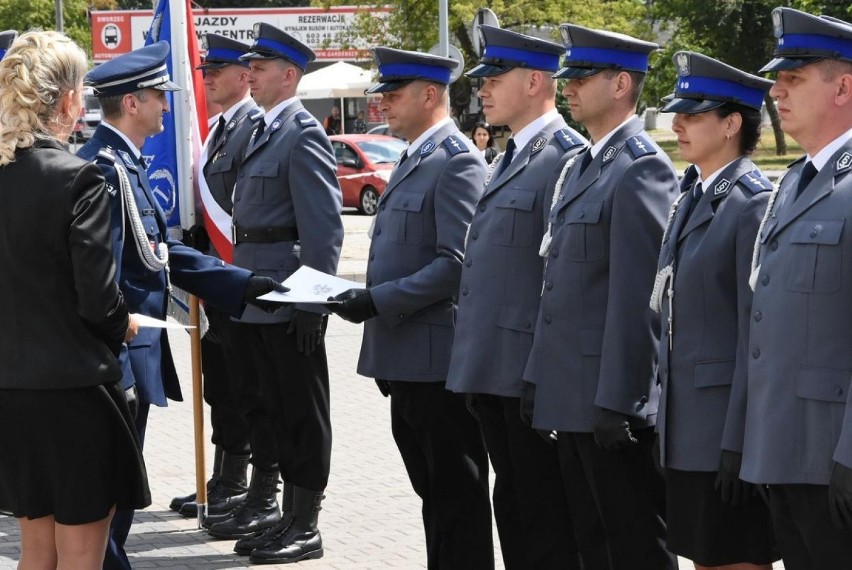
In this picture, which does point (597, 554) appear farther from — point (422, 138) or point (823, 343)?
point (422, 138)

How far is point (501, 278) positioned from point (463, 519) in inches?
41.2

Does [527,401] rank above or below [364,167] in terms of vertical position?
above

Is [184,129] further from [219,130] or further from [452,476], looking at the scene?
[452,476]

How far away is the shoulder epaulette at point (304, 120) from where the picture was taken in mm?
6520

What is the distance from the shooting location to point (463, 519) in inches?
214

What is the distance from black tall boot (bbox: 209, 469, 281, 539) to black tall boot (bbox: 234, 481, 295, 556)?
0.67 feet

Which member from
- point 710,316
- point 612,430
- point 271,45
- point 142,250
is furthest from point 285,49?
point 710,316

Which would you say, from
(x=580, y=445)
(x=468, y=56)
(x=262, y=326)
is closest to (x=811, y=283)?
(x=580, y=445)

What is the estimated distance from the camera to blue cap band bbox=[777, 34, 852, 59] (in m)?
3.61

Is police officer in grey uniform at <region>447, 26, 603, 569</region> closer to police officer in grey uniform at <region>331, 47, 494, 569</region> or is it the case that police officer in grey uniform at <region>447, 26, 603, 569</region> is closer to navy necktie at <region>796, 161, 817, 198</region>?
police officer in grey uniform at <region>331, 47, 494, 569</region>

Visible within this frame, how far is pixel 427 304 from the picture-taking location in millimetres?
5465

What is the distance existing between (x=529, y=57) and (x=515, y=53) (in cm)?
5

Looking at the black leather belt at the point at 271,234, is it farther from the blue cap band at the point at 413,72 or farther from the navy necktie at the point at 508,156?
the navy necktie at the point at 508,156

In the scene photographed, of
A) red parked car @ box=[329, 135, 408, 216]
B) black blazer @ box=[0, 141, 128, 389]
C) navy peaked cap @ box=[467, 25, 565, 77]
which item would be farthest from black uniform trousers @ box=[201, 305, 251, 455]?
red parked car @ box=[329, 135, 408, 216]
